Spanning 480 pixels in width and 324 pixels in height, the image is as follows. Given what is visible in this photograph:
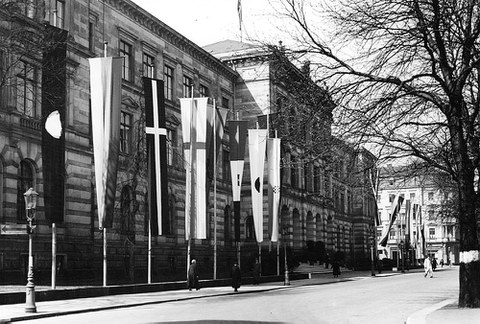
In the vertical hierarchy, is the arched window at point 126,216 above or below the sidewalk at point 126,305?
above

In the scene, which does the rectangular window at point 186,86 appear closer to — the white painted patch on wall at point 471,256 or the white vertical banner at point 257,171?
the white vertical banner at point 257,171

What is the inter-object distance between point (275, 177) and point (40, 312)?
24381 mm

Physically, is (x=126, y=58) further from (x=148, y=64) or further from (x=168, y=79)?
(x=168, y=79)

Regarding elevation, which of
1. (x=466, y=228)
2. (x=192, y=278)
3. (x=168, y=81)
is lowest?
(x=192, y=278)

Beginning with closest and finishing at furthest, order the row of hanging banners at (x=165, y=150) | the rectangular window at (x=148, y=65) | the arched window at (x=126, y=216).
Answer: the row of hanging banners at (x=165, y=150) → the arched window at (x=126, y=216) → the rectangular window at (x=148, y=65)

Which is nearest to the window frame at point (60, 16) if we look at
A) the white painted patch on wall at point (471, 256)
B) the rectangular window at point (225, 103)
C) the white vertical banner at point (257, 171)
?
the white vertical banner at point (257, 171)

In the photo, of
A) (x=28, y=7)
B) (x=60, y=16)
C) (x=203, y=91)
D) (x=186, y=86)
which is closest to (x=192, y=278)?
(x=28, y=7)

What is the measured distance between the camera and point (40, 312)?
2145cm

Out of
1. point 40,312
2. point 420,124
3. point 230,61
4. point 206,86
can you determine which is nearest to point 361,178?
point 420,124

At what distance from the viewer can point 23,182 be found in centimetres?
3534

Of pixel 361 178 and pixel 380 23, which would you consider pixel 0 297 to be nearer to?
pixel 361 178

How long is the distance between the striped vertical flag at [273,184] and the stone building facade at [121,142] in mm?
1630

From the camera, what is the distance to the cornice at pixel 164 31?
153ft

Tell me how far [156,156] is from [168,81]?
22429 millimetres
